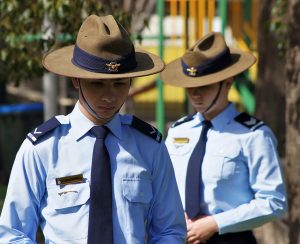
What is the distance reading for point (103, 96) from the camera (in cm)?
363

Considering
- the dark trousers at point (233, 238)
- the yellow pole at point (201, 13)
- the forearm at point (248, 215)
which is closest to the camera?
the forearm at point (248, 215)

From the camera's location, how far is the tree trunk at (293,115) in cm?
630

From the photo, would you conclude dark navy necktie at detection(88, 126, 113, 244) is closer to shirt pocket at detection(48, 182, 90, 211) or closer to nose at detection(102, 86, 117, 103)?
shirt pocket at detection(48, 182, 90, 211)

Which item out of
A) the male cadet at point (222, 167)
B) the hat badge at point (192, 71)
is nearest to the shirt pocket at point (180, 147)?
the male cadet at point (222, 167)

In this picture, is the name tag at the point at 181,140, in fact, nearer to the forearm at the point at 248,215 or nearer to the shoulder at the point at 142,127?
the forearm at the point at 248,215

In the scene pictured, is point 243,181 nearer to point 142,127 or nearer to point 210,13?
point 142,127

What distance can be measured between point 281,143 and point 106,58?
23.4 feet

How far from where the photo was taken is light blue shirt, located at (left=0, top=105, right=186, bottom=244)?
141 inches

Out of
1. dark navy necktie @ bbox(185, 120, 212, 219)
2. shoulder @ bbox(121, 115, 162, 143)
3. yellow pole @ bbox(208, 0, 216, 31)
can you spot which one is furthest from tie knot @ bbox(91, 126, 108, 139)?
yellow pole @ bbox(208, 0, 216, 31)

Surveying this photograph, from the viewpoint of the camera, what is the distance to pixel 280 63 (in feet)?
34.5

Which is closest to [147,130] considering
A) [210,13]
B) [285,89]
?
[285,89]

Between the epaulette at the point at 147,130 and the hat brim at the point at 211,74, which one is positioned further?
the hat brim at the point at 211,74

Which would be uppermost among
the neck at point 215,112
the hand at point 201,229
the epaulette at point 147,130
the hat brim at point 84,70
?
the hat brim at point 84,70

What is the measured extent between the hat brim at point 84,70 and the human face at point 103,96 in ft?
0.17
